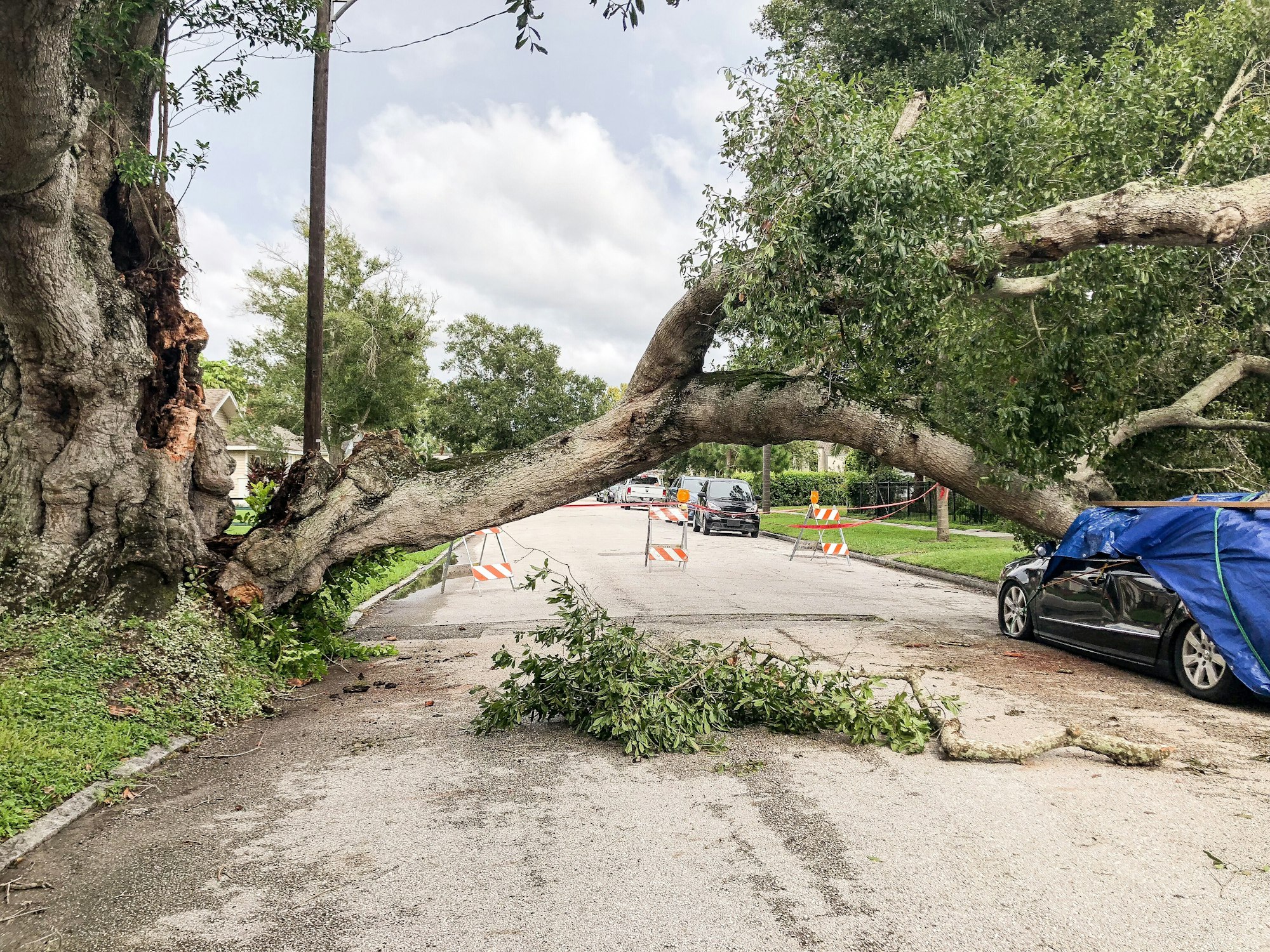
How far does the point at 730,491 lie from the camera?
97.0 ft

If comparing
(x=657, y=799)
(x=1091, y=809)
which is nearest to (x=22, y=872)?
(x=657, y=799)

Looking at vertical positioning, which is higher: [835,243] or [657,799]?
[835,243]

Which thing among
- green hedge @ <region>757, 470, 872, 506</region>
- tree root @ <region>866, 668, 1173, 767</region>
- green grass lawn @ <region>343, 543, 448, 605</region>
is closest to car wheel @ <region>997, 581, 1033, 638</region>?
tree root @ <region>866, 668, 1173, 767</region>

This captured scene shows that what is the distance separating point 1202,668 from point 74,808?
790 cm

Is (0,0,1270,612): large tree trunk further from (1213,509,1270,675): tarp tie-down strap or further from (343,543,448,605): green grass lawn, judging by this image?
(1213,509,1270,675): tarp tie-down strap

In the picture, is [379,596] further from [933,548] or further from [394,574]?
[933,548]

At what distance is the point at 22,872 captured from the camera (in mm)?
3877

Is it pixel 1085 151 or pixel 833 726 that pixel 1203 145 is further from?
pixel 833 726

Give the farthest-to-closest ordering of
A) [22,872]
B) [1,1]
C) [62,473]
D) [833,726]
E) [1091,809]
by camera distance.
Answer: [62,473]
[833,726]
[1091,809]
[1,1]
[22,872]

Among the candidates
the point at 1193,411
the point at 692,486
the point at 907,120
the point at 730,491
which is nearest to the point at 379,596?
the point at 907,120

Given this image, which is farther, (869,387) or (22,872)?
(869,387)

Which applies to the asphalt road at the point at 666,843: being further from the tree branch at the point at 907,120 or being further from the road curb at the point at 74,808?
the tree branch at the point at 907,120

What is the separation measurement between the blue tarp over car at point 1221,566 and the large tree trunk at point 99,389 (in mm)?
8311

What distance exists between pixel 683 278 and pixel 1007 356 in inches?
153
